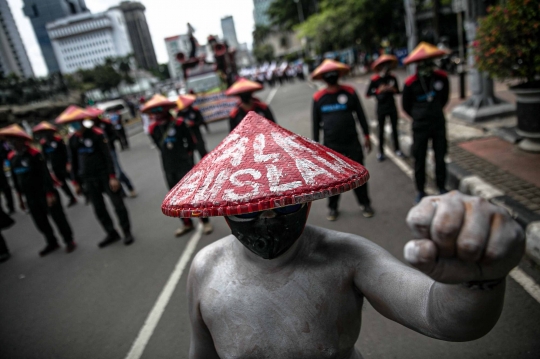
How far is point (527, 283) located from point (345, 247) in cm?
243

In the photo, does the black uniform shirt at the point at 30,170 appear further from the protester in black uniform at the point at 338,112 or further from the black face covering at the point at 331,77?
the black face covering at the point at 331,77

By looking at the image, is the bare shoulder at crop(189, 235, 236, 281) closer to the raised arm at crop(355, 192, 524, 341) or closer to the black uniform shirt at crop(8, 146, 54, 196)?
the raised arm at crop(355, 192, 524, 341)

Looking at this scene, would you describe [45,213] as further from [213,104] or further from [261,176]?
[213,104]

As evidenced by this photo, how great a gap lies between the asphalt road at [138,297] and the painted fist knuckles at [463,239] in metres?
2.07

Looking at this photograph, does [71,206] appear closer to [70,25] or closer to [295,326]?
[295,326]

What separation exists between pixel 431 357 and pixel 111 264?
4.05 m

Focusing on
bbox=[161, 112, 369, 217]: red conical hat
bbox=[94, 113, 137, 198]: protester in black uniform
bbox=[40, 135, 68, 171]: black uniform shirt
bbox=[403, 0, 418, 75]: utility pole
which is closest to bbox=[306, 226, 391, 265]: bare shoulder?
bbox=[161, 112, 369, 217]: red conical hat

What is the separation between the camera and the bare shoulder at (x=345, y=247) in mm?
1270

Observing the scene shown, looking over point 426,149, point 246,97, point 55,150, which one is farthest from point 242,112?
point 55,150

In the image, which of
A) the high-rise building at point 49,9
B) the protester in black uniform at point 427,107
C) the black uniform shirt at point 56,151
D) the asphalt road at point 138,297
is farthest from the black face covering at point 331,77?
the black uniform shirt at point 56,151

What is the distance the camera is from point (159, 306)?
11.6 feet

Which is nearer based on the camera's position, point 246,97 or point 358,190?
point 358,190

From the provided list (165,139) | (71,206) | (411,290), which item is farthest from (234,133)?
(71,206)

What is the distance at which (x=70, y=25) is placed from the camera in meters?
120
